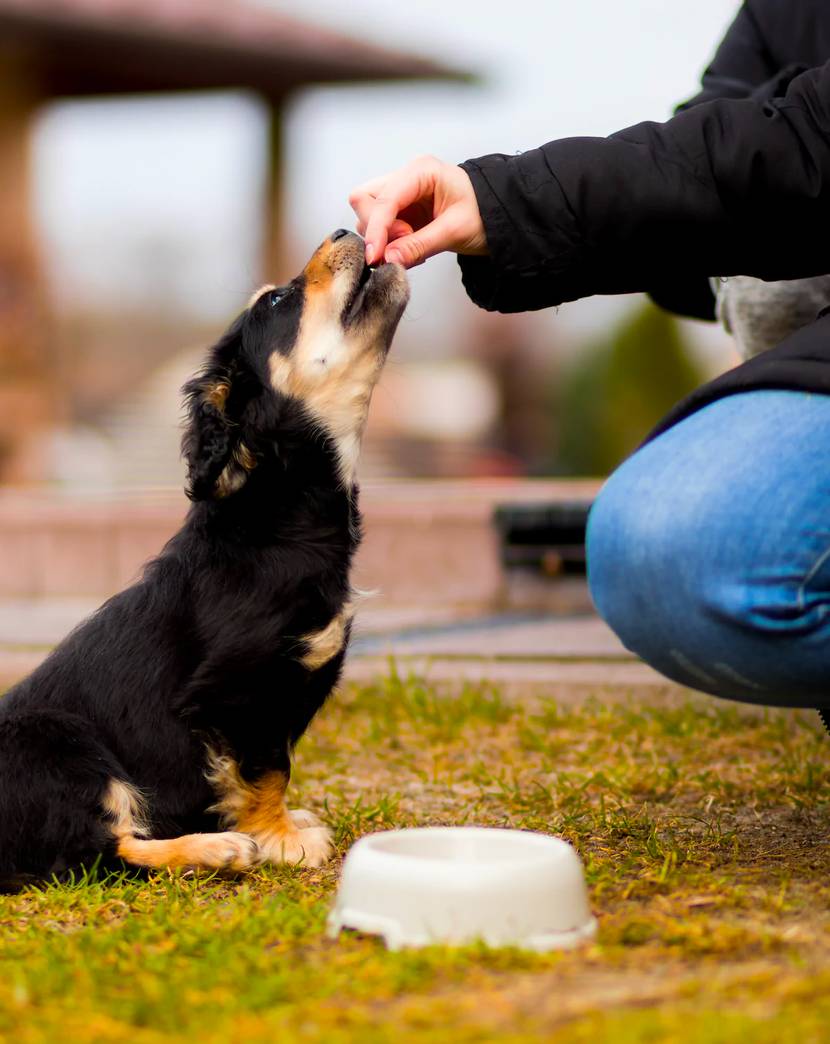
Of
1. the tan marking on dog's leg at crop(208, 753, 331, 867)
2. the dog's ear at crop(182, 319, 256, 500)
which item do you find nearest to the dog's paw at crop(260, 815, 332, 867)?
the tan marking on dog's leg at crop(208, 753, 331, 867)

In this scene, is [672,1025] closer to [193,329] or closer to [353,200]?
[353,200]

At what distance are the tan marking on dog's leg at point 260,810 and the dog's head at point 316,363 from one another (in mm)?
643

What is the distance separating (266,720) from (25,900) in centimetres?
57

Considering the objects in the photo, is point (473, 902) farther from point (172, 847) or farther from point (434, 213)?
point (434, 213)

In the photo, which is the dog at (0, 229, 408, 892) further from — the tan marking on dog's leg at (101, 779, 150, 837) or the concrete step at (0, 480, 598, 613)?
the concrete step at (0, 480, 598, 613)

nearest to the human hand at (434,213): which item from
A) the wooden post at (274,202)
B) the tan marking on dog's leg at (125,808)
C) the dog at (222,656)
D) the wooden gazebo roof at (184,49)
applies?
the dog at (222,656)

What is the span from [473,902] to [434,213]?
3.81 feet

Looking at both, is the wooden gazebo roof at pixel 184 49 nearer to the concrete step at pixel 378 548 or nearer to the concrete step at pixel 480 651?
the concrete step at pixel 378 548

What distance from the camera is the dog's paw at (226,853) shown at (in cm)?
265

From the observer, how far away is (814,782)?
125 inches

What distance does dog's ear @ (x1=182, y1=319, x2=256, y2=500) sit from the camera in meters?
2.90

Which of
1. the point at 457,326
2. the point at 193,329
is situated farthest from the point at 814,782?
the point at 193,329

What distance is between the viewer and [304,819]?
2988mm

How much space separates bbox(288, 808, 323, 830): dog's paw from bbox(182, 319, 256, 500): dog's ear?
0.69 m
